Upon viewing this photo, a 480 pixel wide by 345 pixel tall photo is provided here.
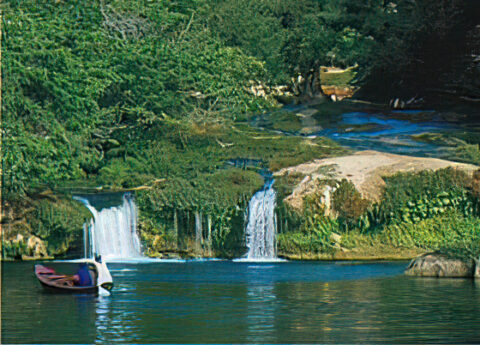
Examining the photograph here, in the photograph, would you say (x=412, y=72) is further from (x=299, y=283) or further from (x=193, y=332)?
(x=193, y=332)

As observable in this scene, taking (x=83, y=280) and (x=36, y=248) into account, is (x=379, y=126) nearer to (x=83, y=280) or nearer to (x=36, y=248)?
(x=36, y=248)

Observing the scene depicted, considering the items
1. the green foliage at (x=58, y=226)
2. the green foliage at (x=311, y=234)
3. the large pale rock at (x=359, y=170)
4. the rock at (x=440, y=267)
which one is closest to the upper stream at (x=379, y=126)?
the large pale rock at (x=359, y=170)

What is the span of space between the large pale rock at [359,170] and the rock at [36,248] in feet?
29.0

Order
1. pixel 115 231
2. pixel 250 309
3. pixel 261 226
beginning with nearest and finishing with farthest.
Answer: pixel 250 309, pixel 261 226, pixel 115 231

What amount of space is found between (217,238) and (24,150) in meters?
8.20

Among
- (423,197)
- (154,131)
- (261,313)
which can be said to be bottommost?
(261,313)

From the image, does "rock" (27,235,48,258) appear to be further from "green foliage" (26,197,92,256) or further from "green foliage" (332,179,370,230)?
"green foliage" (332,179,370,230)

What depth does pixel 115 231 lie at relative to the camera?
3747 cm

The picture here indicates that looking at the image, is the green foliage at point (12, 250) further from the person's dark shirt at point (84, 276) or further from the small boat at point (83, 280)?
the person's dark shirt at point (84, 276)

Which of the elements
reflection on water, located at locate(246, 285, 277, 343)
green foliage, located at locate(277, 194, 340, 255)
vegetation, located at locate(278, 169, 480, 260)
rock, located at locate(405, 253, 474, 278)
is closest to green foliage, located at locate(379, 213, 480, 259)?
vegetation, located at locate(278, 169, 480, 260)

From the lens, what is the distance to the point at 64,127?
118 ft

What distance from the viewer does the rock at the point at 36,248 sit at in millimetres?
36656

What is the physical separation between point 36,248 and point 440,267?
50.0 feet

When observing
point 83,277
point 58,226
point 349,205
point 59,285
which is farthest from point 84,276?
point 349,205
